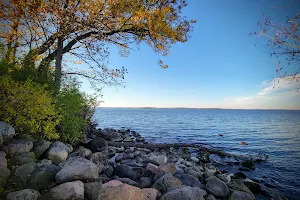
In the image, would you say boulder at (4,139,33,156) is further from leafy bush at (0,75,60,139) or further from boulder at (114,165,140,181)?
boulder at (114,165,140,181)

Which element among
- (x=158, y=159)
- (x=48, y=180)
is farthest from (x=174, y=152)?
(x=48, y=180)

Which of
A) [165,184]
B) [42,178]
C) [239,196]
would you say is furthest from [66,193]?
[239,196]

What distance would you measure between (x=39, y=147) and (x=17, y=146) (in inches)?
42.8

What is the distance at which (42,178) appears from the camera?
515cm

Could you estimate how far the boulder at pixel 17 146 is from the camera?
619cm

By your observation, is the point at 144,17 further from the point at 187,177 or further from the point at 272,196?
the point at 272,196

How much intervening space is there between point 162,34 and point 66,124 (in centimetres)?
881

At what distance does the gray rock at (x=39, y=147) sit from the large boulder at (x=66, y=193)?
3386 millimetres

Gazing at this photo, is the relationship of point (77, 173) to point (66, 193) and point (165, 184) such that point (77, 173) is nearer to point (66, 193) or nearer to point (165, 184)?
point (66, 193)

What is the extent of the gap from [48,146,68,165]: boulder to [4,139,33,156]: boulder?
3.07 ft

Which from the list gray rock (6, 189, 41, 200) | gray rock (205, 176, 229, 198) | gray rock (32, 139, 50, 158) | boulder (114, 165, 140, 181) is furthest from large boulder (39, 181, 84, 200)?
gray rock (205, 176, 229, 198)

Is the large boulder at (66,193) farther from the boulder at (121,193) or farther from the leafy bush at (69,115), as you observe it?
the leafy bush at (69,115)

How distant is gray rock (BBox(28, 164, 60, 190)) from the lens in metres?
5.00

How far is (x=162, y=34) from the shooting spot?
→ 44.5 ft
